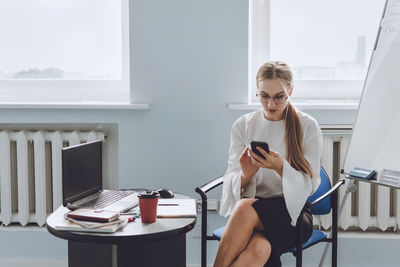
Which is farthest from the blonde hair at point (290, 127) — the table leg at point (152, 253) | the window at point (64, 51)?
the window at point (64, 51)

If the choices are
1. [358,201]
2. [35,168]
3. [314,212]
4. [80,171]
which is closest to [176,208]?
[80,171]

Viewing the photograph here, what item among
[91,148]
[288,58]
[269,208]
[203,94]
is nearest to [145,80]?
[203,94]

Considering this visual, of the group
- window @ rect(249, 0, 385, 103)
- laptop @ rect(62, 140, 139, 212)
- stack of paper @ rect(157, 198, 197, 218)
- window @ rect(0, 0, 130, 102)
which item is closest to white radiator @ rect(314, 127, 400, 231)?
window @ rect(249, 0, 385, 103)

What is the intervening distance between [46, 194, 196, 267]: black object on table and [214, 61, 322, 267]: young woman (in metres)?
0.21

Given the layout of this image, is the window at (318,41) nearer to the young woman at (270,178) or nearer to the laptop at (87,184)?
the young woman at (270,178)

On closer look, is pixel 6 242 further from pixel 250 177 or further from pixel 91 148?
pixel 250 177

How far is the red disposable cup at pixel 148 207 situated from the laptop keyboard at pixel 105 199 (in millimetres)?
236

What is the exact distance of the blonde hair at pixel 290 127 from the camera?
1.97 meters

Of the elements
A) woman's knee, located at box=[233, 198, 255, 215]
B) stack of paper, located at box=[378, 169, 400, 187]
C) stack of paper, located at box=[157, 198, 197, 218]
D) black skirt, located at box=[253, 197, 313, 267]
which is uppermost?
stack of paper, located at box=[378, 169, 400, 187]

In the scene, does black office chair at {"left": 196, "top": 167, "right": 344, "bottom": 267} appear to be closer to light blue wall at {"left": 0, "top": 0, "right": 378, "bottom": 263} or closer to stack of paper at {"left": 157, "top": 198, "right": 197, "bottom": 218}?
stack of paper at {"left": 157, "top": 198, "right": 197, "bottom": 218}

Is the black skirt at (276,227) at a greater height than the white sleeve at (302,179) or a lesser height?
lesser

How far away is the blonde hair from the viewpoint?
1968mm

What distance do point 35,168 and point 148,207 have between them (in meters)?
1.18

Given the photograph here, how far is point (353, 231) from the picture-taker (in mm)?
2600
